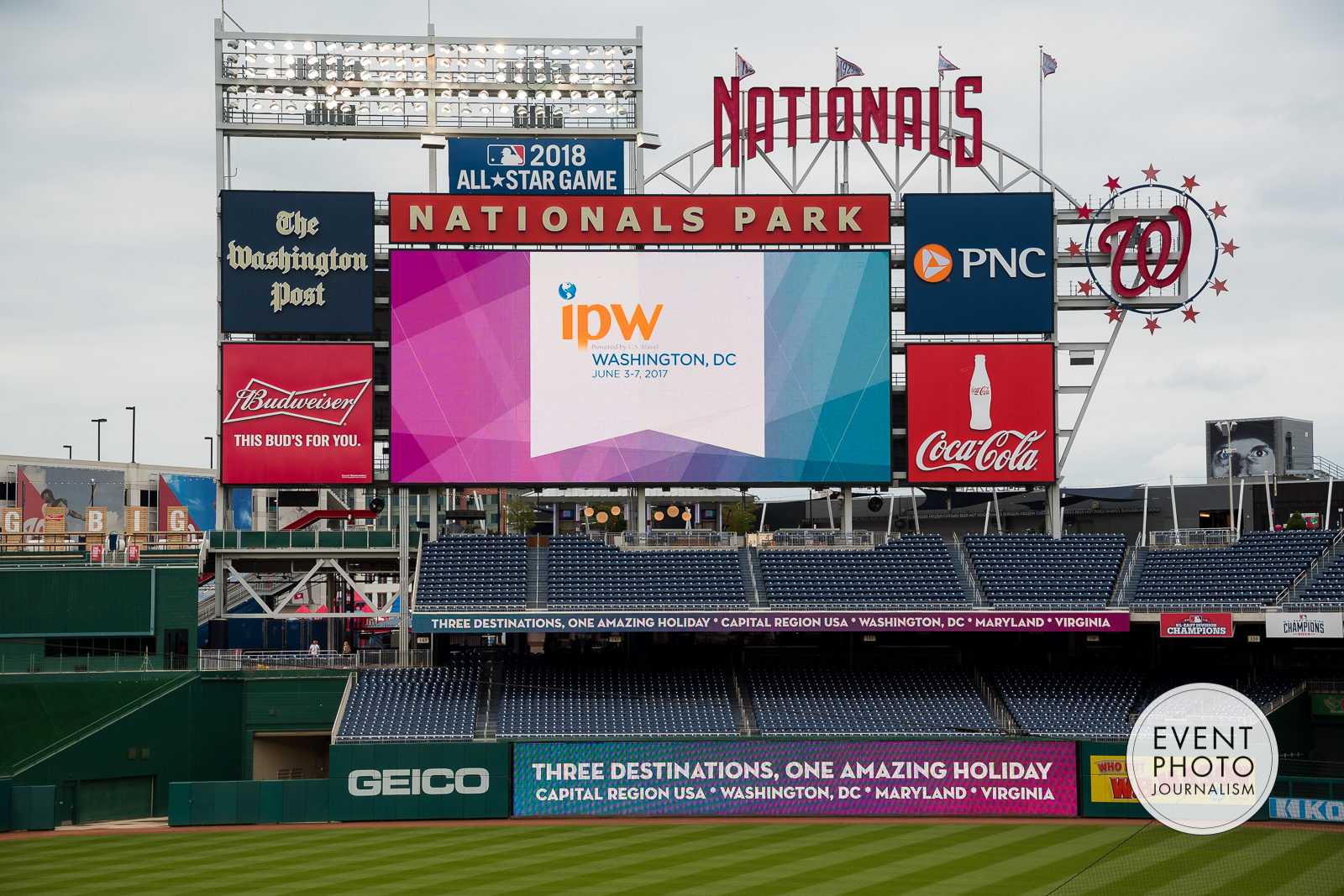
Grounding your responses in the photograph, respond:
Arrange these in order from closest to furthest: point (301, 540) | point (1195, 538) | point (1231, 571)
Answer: point (1231, 571), point (301, 540), point (1195, 538)

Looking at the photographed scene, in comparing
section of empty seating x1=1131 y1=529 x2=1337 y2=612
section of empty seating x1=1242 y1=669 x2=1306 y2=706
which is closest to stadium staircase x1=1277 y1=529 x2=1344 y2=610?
section of empty seating x1=1131 y1=529 x2=1337 y2=612

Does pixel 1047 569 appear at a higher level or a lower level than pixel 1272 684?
higher

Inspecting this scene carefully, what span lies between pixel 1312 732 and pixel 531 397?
25.1m

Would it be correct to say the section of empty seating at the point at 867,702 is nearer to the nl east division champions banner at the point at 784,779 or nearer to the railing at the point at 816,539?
the nl east division champions banner at the point at 784,779

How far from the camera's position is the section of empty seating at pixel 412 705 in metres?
36.2

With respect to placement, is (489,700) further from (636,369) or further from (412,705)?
(636,369)

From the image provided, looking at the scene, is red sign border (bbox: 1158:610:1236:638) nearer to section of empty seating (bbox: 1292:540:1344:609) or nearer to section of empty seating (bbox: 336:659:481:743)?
section of empty seating (bbox: 1292:540:1344:609)

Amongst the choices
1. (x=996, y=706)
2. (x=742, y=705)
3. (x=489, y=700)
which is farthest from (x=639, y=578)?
(x=996, y=706)

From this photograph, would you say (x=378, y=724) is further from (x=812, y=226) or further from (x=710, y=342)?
(x=812, y=226)

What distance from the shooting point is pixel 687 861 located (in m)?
28.4

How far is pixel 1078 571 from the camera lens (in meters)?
41.1

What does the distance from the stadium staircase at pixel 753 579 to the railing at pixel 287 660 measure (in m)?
10.7

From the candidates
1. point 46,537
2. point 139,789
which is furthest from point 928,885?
point 46,537

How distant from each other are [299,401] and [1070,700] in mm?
25351
